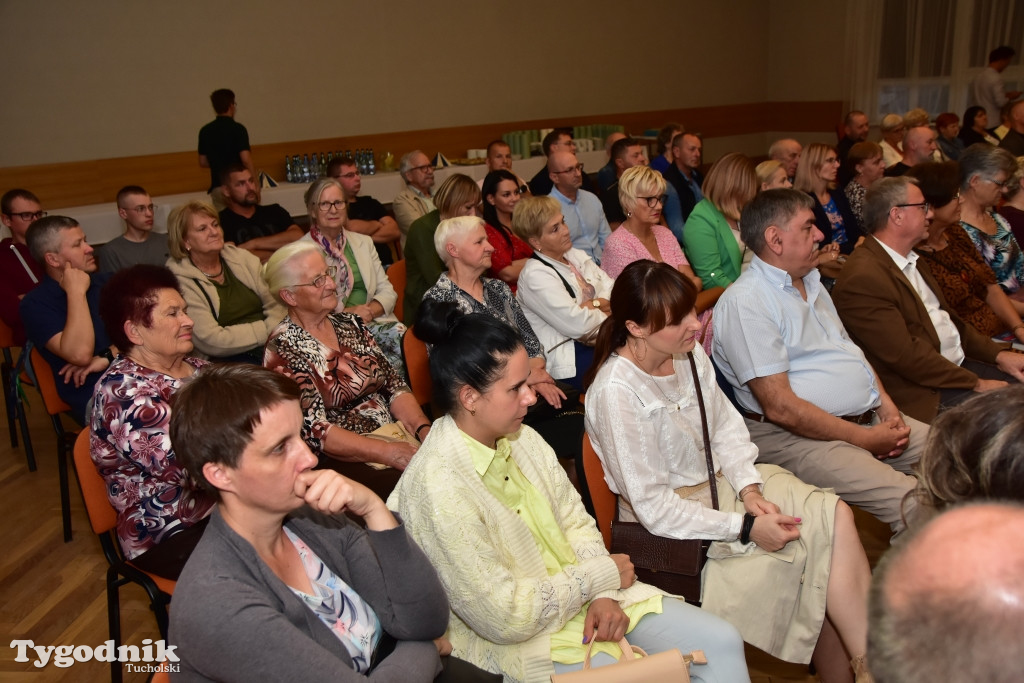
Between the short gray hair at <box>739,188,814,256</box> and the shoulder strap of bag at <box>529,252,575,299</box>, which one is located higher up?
the short gray hair at <box>739,188,814,256</box>

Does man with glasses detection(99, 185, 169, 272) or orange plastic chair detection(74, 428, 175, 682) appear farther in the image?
man with glasses detection(99, 185, 169, 272)

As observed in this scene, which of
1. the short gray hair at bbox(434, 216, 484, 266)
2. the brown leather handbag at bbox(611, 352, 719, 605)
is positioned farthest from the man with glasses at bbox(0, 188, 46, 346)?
the brown leather handbag at bbox(611, 352, 719, 605)

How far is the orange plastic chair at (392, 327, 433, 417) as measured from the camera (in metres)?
3.13

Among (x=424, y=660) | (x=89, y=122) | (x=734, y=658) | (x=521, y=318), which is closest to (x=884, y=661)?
(x=424, y=660)

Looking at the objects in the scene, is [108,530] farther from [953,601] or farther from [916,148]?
[916,148]

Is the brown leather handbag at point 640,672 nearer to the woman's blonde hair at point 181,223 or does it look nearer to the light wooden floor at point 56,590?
the light wooden floor at point 56,590

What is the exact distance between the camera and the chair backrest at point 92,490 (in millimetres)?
2119

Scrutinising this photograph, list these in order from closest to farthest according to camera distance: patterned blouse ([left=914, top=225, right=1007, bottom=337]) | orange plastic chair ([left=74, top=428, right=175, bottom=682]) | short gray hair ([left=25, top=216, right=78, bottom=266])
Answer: orange plastic chair ([left=74, top=428, right=175, bottom=682]), short gray hair ([left=25, top=216, right=78, bottom=266]), patterned blouse ([left=914, top=225, right=1007, bottom=337])

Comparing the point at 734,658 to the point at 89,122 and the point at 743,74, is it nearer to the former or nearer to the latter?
the point at 89,122

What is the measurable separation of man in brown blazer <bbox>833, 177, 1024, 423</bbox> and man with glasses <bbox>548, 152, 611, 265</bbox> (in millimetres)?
1845

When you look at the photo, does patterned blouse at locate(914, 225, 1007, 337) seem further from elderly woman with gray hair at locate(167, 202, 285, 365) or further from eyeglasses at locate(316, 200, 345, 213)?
elderly woman with gray hair at locate(167, 202, 285, 365)

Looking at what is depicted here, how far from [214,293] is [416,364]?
1121 millimetres

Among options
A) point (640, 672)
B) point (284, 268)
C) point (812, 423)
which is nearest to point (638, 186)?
point (812, 423)

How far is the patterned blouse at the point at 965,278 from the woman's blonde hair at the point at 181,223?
3.24 meters
